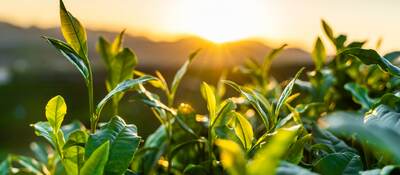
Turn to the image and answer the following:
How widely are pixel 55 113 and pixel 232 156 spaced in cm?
42

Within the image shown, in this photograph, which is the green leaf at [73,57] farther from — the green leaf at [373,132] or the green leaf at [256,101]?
the green leaf at [373,132]

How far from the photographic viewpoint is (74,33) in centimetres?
80

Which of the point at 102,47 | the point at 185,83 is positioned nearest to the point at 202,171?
the point at 102,47

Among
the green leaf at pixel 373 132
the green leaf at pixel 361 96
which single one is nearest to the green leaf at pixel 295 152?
the green leaf at pixel 373 132

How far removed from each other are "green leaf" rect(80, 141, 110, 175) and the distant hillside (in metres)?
0.42

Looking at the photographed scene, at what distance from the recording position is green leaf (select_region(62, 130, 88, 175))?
71cm

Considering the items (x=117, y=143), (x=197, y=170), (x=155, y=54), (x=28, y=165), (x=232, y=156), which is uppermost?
(x=232, y=156)

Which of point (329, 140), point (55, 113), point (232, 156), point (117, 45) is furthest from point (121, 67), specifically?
point (232, 156)

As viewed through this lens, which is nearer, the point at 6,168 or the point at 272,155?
the point at 272,155

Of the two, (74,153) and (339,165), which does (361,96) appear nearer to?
(339,165)

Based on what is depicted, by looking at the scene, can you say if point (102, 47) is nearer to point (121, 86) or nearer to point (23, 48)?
point (121, 86)

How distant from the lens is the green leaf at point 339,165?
654mm

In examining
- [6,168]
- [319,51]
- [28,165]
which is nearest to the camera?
[6,168]

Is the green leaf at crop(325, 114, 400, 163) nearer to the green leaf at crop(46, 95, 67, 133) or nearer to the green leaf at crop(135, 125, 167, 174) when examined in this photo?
the green leaf at crop(46, 95, 67, 133)
